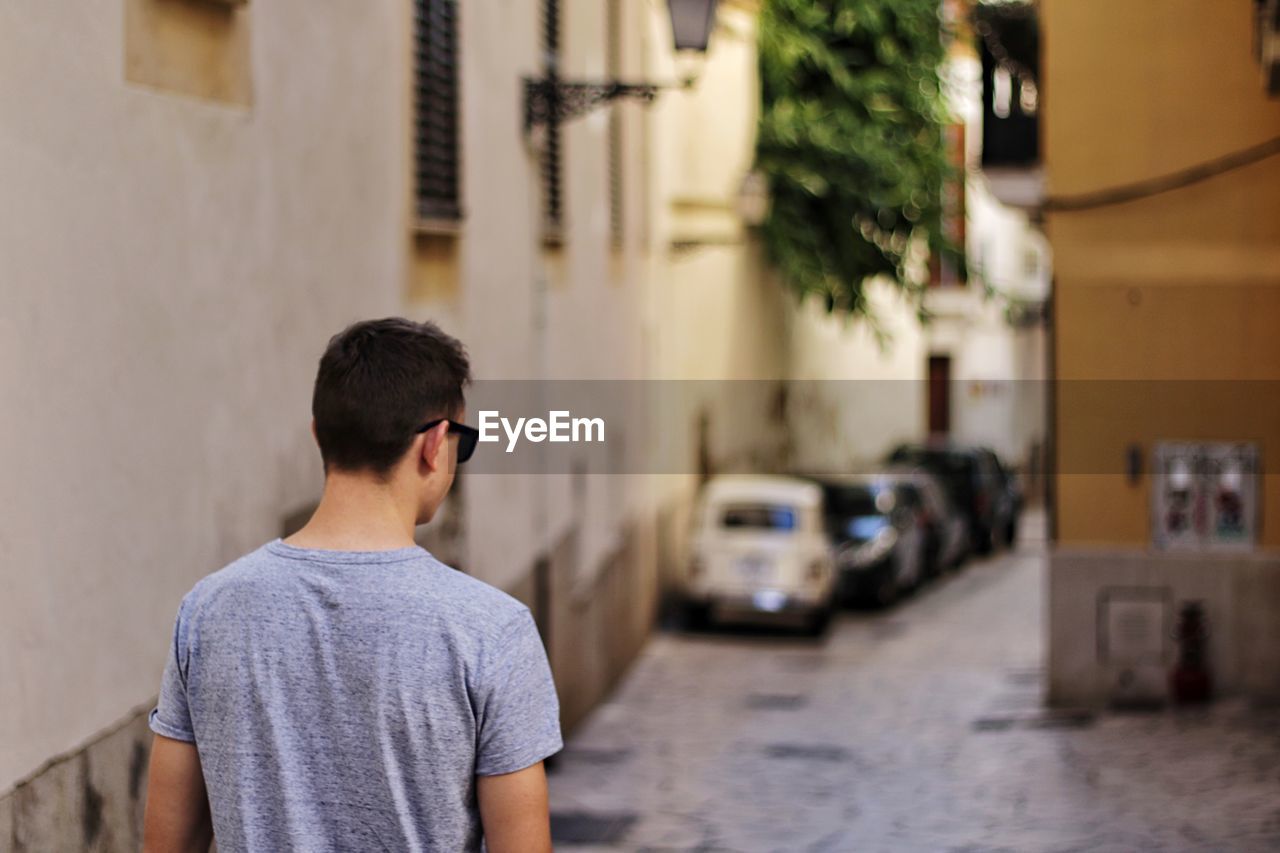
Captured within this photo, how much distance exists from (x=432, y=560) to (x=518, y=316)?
358 inches

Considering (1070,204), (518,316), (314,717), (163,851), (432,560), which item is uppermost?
(1070,204)

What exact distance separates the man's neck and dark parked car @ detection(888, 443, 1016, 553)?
78.7 feet

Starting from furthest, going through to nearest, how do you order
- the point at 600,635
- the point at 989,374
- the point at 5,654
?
the point at 989,374 → the point at 600,635 → the point at 5,654

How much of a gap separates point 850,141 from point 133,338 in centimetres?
1838

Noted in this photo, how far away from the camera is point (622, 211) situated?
1673cm

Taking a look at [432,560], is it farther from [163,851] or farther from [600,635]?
[600,635]

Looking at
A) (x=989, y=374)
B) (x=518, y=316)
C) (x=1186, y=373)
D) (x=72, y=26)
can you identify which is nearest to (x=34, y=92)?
(x=72, y=26)

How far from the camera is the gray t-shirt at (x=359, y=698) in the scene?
253cm

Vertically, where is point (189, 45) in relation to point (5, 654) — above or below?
above

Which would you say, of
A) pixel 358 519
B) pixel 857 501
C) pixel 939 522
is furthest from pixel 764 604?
pixel 358 519

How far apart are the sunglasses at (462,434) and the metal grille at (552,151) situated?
394 inches

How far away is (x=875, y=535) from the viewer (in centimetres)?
2173

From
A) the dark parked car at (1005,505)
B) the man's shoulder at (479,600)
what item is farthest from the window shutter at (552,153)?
the dark parked car at (1005,505)

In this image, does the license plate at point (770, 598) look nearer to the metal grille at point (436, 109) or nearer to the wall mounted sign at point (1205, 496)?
the wall mounted sign at point (1205, 496)
